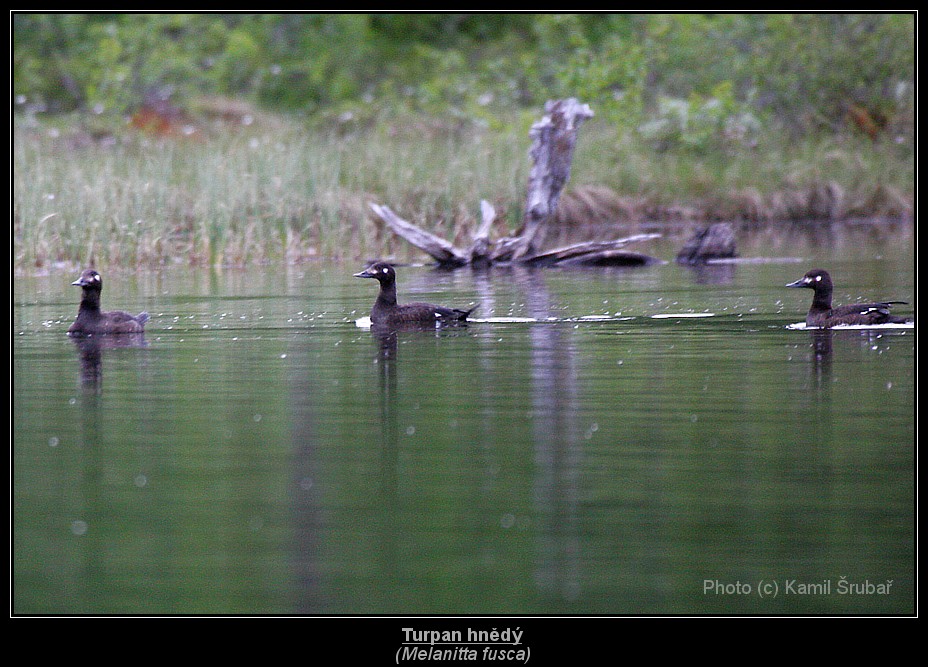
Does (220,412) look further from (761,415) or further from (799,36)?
(799,36)

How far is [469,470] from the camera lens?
24.6 ft

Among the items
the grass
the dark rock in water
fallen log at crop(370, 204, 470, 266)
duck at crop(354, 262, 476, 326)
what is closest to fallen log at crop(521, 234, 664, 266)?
fallen log at crop(370, 204, 470, 266)

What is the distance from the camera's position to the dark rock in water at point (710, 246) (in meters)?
20.6

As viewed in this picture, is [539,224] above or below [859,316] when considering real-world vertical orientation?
above

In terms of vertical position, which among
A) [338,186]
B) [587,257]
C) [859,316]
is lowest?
[859,316]

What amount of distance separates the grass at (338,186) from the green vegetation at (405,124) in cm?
5

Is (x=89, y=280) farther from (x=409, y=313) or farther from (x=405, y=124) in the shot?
(x=405, y=124)

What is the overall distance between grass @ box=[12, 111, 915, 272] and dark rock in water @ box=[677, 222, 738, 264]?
285 cm

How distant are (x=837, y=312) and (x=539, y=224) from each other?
726cm

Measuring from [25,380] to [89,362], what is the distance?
107cm

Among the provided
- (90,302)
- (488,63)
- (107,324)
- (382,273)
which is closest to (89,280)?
(90,302)

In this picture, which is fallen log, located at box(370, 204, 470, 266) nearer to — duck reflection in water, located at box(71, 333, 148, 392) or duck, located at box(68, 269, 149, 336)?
duck, located at box(68, 269, 149, 336)

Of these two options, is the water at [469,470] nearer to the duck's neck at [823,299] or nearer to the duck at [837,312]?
the duck at [837,312]
